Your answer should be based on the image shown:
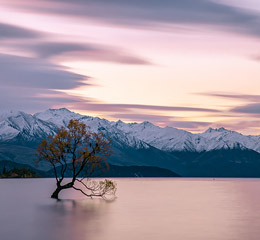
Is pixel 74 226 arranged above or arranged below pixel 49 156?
below

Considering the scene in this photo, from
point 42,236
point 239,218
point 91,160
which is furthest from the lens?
point 91,160

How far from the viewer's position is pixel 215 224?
6881cm

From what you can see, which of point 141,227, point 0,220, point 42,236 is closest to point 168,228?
point 141,227

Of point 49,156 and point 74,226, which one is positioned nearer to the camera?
point 74,226

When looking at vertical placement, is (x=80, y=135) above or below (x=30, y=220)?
above

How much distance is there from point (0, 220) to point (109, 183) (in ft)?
137

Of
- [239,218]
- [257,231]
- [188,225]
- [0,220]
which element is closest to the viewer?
[257,231]

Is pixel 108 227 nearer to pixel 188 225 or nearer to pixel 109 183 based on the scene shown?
pixel 188 225

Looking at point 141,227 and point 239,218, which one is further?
point 239,218

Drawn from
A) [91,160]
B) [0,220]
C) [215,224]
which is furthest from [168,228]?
[91,160]

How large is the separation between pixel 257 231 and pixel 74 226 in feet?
69.3

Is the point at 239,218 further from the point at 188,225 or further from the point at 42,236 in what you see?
the point at 42,236

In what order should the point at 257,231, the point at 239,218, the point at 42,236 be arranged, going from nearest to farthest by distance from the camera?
the point at 42,236 → the point at 257,231 → the point at 239,218

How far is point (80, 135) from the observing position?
361ft
